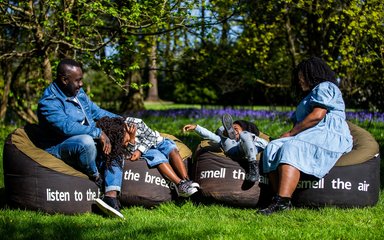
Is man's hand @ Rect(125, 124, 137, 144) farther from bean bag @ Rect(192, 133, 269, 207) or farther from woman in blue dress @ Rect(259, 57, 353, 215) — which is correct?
woman in blue dress @ Rect(259, 57, 353, 215)

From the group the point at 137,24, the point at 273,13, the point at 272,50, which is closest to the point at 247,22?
the point at 273,13

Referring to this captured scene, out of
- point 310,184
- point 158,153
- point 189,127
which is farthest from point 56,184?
point 310,184

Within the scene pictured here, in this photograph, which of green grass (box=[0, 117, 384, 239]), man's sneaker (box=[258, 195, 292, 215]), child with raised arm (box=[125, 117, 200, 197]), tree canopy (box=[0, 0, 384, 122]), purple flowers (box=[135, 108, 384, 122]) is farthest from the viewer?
purple flowers (box=[135, 108, 384, 122])

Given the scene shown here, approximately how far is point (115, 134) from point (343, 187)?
7.71ft

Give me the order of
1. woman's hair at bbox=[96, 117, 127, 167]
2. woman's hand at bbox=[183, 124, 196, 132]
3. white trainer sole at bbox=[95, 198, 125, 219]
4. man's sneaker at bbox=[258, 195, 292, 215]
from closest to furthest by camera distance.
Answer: white trainer sole at bbox=[95, 198, 125, 219], man's sneaker at bbox=[258, 195, 292, 215], woman's hair at bbox=[96, 117, 127, 167], woman's hand at bbox=[183, 124, 196, 132]

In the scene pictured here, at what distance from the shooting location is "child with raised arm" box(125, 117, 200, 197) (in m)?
6.02

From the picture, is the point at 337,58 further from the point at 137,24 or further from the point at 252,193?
the point at 252,193

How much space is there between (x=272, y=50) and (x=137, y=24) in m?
6.98

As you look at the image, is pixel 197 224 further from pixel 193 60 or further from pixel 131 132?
pixel 193 60

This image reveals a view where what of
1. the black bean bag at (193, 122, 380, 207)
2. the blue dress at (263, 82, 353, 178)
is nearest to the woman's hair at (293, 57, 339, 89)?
the blue dress at (263, 82, 353, 178)

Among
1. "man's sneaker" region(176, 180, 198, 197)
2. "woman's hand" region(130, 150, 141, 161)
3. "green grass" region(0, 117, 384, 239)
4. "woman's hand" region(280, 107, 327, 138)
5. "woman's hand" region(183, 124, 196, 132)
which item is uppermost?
"woman's hand" region(280, 107, 327, 138)

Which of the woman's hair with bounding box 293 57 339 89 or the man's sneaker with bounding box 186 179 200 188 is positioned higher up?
the woman's hair with bounding box 293 57 339 89

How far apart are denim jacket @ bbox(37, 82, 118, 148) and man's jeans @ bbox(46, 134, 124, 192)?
0.09m

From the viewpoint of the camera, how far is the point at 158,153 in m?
6.13
